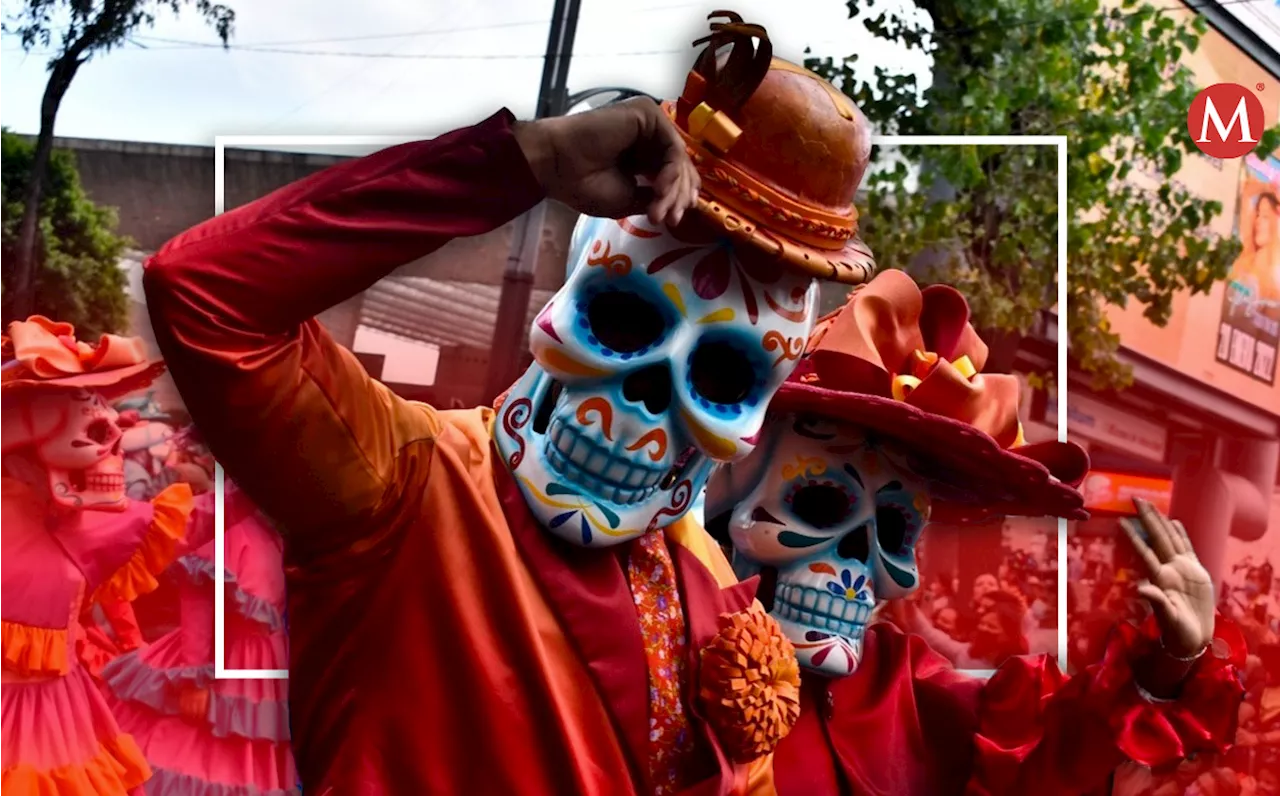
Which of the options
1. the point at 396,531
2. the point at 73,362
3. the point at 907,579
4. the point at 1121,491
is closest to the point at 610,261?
the point at 396,531

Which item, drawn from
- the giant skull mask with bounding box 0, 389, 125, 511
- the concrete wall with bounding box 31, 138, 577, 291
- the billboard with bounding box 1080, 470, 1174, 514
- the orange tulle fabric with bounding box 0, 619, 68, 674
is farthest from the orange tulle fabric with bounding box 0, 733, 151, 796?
the billboard with bounding box 1080, 470, 1174, 514

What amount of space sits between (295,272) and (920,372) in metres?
0.87

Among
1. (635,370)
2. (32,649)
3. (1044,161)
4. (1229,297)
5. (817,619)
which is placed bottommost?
(32,649)

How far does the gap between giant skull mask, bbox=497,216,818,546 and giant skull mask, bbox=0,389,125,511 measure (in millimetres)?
798

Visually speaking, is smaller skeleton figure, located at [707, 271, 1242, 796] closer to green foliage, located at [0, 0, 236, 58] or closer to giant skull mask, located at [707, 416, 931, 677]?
giant skull mask, located at [707, 416, 931, 677]

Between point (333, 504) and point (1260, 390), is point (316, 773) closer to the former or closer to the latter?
point (333, 504)

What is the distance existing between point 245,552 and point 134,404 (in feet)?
0.96

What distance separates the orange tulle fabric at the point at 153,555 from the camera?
1803 mm

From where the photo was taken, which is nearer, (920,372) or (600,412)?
(600,412)

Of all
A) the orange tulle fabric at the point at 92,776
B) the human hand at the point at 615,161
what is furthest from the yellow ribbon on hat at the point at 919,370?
the orange tulle fabric at the point at 92,776

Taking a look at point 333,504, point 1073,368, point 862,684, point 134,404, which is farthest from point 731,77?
point 1073,368

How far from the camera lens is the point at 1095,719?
5.13ft

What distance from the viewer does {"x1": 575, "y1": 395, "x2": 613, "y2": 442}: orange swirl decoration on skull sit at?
1.14 m

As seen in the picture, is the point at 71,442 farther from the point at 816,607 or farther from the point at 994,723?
the point at 994,723
